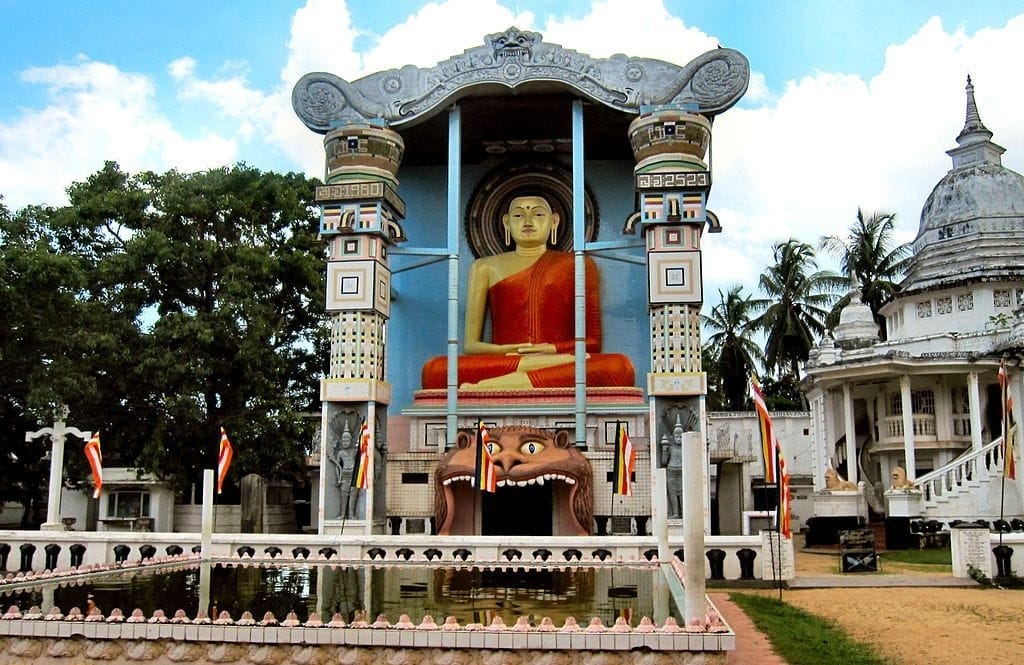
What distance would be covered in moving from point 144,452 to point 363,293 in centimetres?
758

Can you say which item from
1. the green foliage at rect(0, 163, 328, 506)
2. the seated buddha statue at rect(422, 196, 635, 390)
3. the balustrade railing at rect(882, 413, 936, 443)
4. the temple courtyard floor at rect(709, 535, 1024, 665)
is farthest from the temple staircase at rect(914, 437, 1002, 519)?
the green foliage at rect(0, 163, 328, 506)

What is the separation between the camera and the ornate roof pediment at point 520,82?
75.8 ft

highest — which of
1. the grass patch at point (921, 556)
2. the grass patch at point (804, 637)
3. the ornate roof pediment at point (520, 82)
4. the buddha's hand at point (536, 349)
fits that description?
the ornate roof pediment at point (520, 82)

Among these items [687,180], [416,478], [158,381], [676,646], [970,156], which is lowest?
[676,646]

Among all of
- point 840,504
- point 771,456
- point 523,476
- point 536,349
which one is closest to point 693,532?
point 771,456

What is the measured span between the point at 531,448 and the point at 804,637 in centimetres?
1039

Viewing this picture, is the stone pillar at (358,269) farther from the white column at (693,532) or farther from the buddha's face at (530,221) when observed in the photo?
the white column at (693,532)

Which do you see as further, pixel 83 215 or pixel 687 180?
pixel 83 215

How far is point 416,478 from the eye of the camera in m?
22.8

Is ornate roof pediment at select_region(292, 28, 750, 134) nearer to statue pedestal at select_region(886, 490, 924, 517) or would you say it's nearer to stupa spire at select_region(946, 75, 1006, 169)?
statue pedestal at select_region(886, 490, 924, 517)

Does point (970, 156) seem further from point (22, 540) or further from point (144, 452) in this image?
point (22, 540)

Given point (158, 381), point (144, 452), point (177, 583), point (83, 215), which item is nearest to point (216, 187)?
point (83, 215)

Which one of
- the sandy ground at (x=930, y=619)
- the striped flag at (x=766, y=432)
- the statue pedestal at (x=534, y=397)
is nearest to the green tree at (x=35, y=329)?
the statue pedestal at (x=534, y=397)

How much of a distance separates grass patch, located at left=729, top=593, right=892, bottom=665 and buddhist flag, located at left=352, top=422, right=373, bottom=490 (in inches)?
338
